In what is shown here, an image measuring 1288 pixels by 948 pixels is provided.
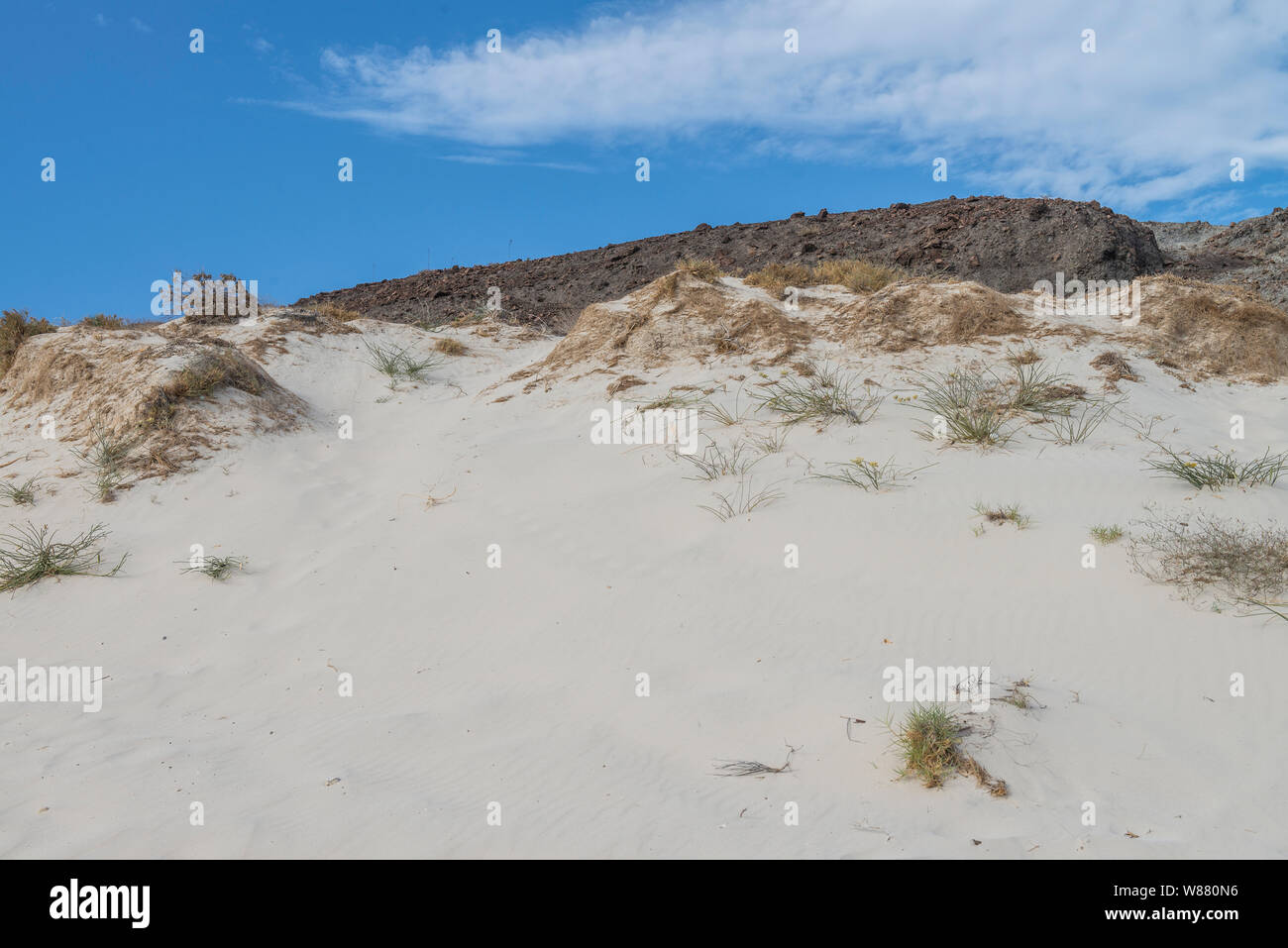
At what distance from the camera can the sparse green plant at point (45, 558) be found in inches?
243

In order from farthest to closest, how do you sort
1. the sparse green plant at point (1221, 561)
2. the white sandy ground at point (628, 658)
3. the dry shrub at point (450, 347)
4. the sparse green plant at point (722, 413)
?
the dry shrub at point (450, 347), the sparse green plant at point (722, 413), the sparse green plant at point (1221, 561), the white sandy ground at point (628, 658)

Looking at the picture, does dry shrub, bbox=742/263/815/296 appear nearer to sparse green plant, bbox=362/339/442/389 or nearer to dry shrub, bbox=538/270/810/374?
dry shrub, bbox=538/270/810/374

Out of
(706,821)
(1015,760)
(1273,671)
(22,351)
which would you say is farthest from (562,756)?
(22,351)

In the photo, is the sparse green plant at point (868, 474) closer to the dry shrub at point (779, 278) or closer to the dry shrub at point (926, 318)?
the dry shrub at point (926, 318)

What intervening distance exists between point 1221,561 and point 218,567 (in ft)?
21.0

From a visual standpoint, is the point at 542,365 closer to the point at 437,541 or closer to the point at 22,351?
the point at 437,541

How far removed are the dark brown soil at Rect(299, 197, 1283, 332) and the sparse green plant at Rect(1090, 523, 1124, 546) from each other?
8.07m

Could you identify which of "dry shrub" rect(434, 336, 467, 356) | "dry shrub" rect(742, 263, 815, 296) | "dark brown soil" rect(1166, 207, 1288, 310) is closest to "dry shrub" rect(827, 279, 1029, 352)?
"dry shrub" rect(742, 263, 815, 296)

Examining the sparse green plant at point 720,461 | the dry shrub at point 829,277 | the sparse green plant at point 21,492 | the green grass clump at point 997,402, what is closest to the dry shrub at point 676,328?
the dry shrub at point 829,277

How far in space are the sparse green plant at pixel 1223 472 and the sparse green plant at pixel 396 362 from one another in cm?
783

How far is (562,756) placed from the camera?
3697 millimetres

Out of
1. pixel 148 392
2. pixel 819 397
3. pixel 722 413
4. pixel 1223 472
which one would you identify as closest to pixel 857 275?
pixel 819 397

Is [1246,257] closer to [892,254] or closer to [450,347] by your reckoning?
[892,254]
